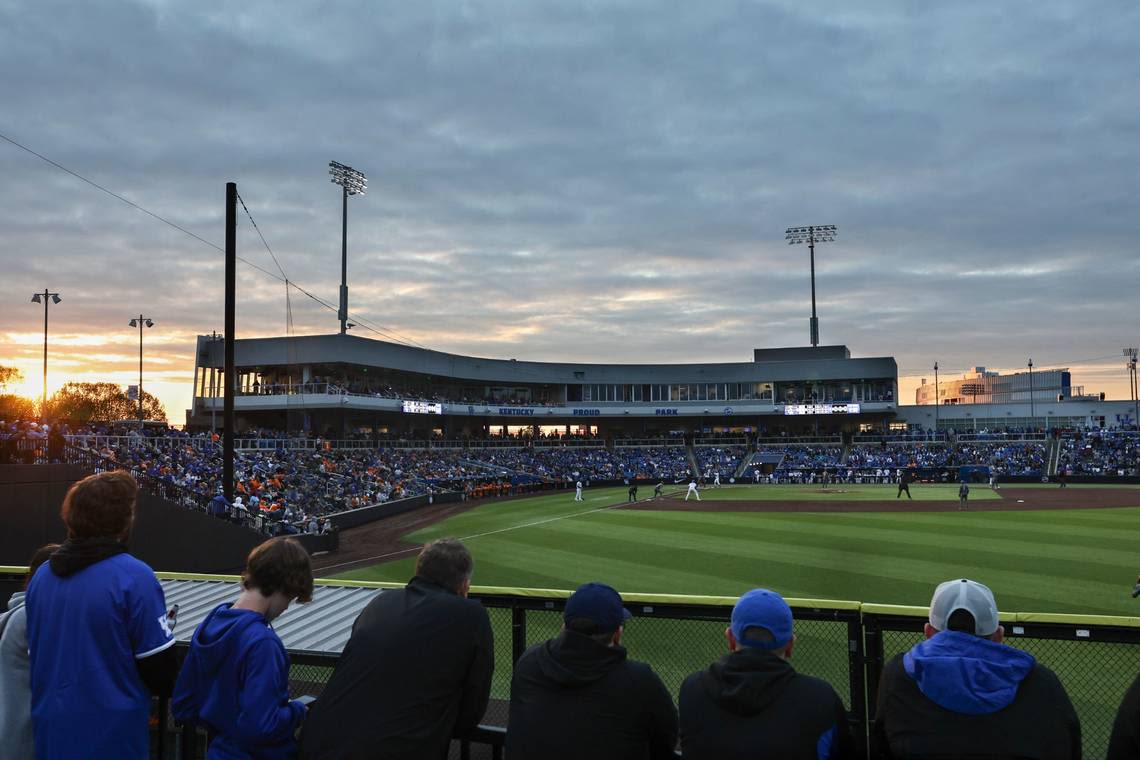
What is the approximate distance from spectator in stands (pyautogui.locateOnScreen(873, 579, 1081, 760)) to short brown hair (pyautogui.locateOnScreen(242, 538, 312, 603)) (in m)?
2.59

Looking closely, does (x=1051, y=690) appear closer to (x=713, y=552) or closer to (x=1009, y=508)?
(x=713, y=552)

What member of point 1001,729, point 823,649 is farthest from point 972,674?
point 823,649

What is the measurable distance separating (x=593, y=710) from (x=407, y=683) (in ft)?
2.61

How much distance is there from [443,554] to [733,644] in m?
1.37

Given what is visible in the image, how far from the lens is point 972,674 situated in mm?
2924

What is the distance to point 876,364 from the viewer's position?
81625 mm

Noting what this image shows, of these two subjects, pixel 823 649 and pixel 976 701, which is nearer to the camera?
pixel 976 701

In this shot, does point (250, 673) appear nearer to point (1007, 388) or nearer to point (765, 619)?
point (765, 619)

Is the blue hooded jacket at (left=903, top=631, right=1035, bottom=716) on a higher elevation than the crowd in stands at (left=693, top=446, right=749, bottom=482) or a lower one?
higher

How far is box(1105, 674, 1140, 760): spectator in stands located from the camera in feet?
9.18

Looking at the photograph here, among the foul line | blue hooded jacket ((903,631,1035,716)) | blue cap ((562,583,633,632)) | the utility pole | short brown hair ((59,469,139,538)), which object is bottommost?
the foul line

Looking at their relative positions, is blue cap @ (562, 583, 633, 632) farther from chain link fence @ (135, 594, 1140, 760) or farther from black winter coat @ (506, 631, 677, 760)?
chain link fence @ (135, 594, 1140, 760)

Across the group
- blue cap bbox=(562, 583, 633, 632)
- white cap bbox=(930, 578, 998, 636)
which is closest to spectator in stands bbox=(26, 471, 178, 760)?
blue cap bbox=(562, 583, 633, 632)

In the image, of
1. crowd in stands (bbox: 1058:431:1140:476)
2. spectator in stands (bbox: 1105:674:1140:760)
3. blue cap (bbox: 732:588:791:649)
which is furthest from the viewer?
crowd in stands (bbox: 1058:431:1140:476)
